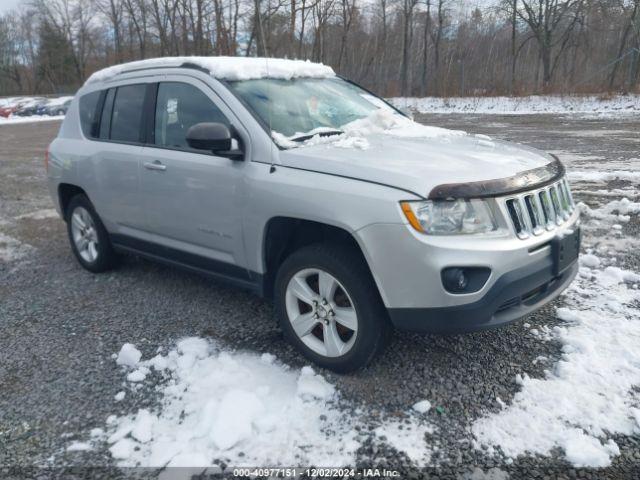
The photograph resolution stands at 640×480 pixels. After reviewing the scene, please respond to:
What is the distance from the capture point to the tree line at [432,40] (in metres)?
35.3

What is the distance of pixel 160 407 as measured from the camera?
9.26ft

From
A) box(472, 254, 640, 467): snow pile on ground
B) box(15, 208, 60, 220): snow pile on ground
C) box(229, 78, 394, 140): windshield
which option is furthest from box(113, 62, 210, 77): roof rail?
box(15, 208, 60, 220): snow pile on ground

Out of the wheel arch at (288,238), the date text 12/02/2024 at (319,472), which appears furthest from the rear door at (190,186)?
the date text 12/02/2024 at (319,472)

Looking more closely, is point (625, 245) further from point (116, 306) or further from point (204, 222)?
point (116, 306)

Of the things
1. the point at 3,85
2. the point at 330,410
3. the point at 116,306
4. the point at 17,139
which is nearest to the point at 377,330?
the point at 330,410

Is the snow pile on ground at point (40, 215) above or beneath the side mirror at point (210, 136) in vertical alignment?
beneath

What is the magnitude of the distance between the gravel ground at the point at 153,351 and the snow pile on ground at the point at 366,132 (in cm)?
132

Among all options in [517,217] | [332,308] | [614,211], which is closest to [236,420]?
[332,308]

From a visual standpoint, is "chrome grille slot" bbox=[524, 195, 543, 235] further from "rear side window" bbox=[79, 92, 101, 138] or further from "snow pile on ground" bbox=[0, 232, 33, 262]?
"snow pile on ground" bbox=[0, 232, 33, 262]

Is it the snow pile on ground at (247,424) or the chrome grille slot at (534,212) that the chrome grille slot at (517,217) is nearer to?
the chrome grille slot at (534,212)

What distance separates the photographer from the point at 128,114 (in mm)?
4281

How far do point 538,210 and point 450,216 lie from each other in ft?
1.95

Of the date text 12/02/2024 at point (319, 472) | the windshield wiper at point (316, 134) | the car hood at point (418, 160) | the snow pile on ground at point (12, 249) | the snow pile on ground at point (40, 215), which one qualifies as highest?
the windshield wiper at point (316, 134)

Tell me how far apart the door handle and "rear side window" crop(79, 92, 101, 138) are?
106cm
